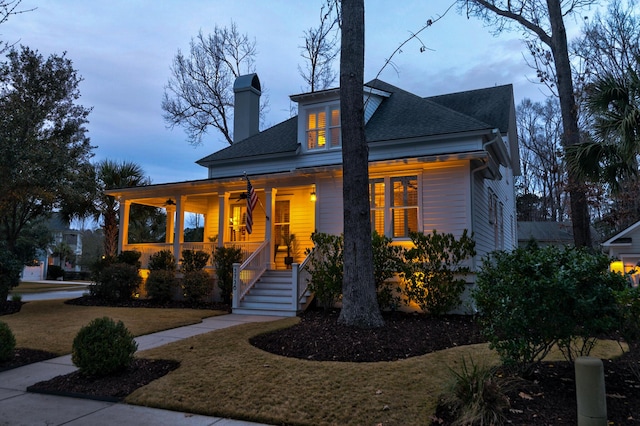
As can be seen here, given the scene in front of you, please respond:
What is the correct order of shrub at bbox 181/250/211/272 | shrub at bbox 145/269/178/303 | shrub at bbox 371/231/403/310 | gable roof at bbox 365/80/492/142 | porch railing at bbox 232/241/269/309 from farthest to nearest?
shrub at bbox 181/250/211/272, shrub at bbox 145/269/178/303, gable roof at bbox 365/80/492/142, porch railing at bbox 232/241/269/309, shrub at bbox 371/231/403/310

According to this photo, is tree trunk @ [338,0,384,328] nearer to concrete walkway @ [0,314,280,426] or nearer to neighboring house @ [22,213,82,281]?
concrete walkway @ [0,314,280,426]

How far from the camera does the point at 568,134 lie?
418 inches

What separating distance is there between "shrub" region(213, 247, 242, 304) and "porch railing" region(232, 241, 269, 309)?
29.9 inches

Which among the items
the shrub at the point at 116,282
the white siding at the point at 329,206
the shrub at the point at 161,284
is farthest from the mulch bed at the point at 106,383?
the shrub at the point at 116,282

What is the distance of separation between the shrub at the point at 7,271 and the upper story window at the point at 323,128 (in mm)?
9409

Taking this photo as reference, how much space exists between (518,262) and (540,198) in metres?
36.7

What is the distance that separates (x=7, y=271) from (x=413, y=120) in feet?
42.0

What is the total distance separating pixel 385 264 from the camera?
33.1 ft

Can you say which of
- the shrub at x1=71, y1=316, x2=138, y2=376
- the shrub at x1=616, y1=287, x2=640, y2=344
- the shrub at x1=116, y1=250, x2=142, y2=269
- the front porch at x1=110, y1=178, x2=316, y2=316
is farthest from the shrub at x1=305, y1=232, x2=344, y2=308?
the shrub at x1=116, y1=250, x2=142, y2=269

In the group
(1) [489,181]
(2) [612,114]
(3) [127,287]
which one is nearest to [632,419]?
(2) [612,114]

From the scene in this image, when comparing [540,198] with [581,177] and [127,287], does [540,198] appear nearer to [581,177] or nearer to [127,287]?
[581,177]

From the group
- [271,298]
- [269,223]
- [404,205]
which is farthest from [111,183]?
[404,205]

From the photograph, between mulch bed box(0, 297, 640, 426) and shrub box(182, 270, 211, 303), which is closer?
mulch bed box(0, 297, 640, 426)

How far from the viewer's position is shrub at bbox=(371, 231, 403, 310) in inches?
395
